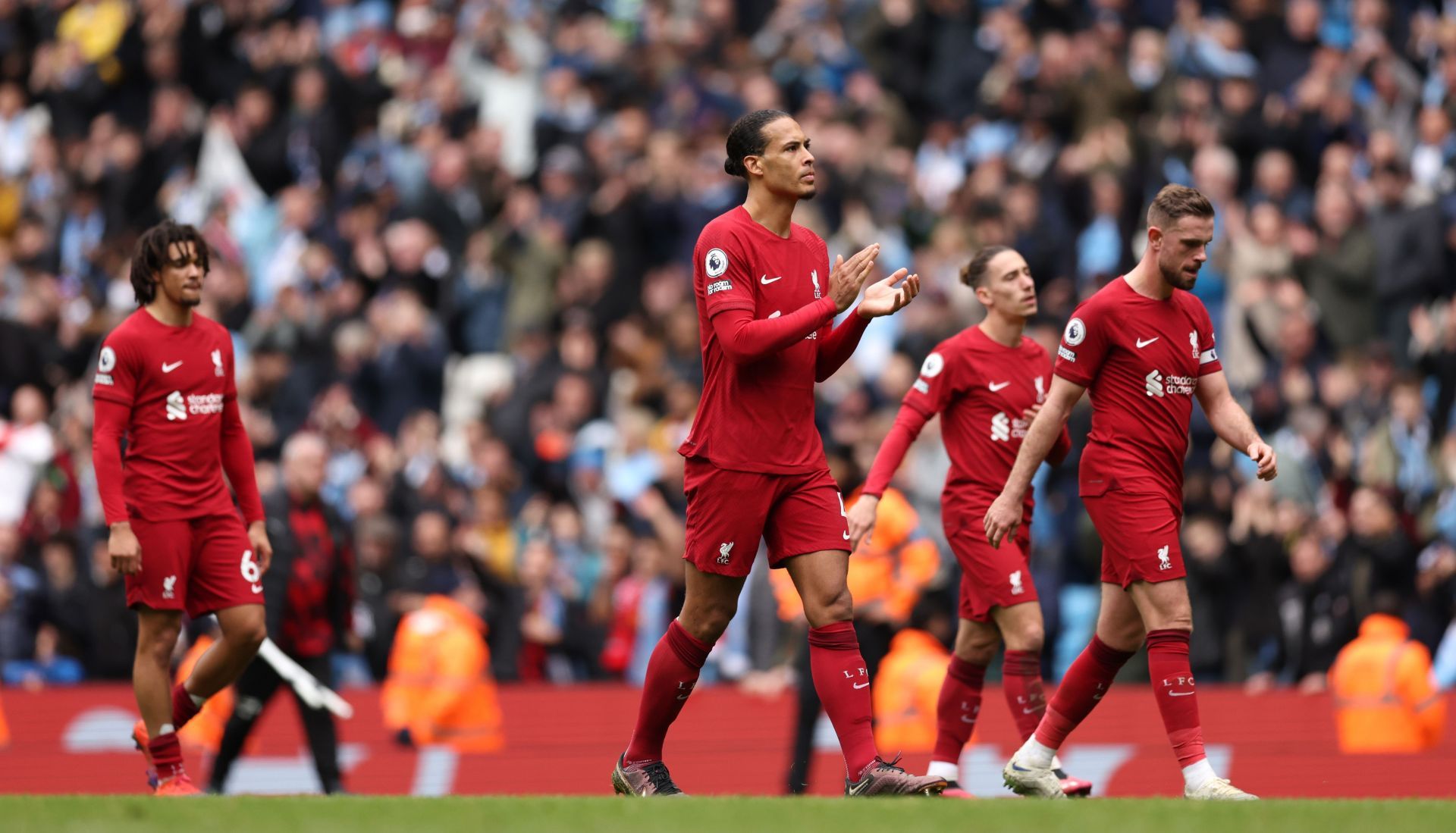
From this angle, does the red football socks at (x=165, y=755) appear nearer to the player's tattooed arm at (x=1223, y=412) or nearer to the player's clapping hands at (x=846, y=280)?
the player's clapping hands at (x=846, y=280)

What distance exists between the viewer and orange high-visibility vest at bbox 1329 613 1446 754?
13.0 meters

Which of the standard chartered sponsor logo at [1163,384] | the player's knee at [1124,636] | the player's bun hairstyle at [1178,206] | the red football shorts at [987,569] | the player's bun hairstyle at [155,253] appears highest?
the player's bun hairstyle at [155,253]

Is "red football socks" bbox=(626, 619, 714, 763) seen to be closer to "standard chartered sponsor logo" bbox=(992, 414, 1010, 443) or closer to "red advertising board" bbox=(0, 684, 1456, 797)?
"standard chartered sponsor logo" bbox=(992, 414, 1010, 443)

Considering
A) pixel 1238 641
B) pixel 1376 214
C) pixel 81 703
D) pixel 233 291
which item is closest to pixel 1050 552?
pixel 1238 641

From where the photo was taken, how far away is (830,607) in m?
8.30

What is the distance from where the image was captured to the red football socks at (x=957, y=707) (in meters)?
10.3

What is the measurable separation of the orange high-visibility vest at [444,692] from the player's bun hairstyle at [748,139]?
22.4 feet

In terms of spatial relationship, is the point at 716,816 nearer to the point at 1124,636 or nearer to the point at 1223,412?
the point at 1124,636

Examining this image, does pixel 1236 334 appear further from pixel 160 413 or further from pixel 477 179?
pixel 160 413

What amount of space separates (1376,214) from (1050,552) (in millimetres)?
4290

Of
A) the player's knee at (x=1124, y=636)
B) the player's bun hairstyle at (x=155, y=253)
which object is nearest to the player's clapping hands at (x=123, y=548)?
the player's bun hairstyle at (x=155, y=253)

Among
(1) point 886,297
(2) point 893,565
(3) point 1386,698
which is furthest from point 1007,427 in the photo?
(3) point 1386,698

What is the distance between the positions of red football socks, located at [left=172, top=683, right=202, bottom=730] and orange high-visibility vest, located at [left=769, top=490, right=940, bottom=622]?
4.42 metres

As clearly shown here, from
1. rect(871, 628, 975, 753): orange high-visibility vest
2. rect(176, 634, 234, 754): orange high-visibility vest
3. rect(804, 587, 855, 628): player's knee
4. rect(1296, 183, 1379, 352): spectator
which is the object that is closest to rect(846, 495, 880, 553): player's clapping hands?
rect(804, 587, 855, 628): player's knee
